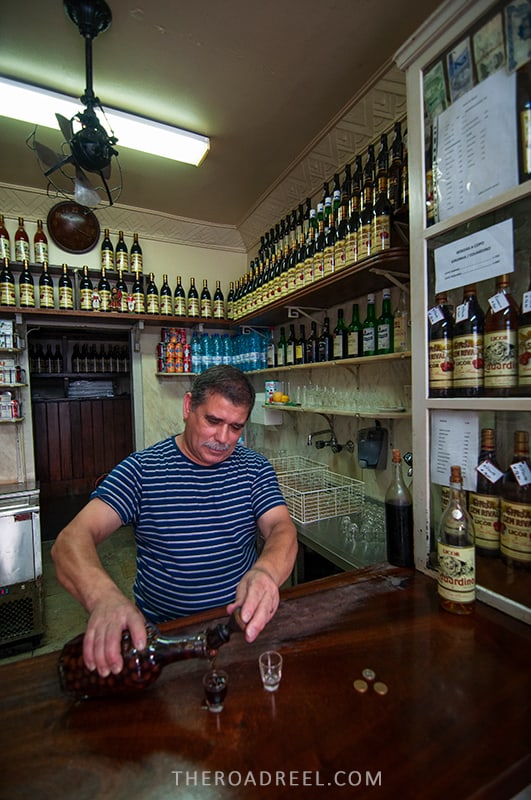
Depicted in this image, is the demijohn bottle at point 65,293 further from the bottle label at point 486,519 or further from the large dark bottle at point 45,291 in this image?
the bottle label at point 486,519

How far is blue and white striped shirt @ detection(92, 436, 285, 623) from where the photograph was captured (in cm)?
127

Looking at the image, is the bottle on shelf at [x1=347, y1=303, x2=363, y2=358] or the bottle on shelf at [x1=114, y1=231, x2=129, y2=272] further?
the bottle on shelf at [x1=114, y1=231, x2=129, y2=272]

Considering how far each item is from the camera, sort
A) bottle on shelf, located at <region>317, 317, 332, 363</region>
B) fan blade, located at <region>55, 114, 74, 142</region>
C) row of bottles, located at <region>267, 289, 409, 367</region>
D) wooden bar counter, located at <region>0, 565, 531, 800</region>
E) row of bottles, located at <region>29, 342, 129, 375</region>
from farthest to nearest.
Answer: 1. row of bottles, located at <region>29, 342, 129, 375</region>
2. bottle on shelf, located at <region>317, 317, 332, 363</region>
3. row of bottles, located at <region>267, 289, 409, 367</region>
4. fan blade, located at <region>55, 114, 74, 142</region>
5. wooden bar counter, located at <region>0, 565, 531, 800</region>

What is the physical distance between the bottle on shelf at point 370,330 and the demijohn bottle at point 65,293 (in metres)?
2.32

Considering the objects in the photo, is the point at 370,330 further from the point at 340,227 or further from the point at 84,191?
the point at 84,191

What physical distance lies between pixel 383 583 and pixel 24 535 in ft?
7.96

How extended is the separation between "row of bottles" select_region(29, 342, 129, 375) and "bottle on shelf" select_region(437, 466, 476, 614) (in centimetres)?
423

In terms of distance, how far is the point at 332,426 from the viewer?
105 inches

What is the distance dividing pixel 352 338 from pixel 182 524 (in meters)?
1.48

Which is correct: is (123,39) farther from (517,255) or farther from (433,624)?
(433,624)

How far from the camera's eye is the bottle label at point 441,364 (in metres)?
1.25

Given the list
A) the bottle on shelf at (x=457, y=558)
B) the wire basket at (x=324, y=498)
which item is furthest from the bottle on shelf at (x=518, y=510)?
the wire basket at (x=324, y=498)

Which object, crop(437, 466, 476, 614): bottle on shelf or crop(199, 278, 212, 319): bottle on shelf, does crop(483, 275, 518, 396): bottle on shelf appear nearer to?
crop(437, 466, 476, 614): bottle on shelf

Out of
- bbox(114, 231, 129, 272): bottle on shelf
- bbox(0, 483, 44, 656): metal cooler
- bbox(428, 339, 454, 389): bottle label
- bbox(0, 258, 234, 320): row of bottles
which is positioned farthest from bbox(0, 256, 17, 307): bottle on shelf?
bbox(428, 339, 454, 389): bottle label
